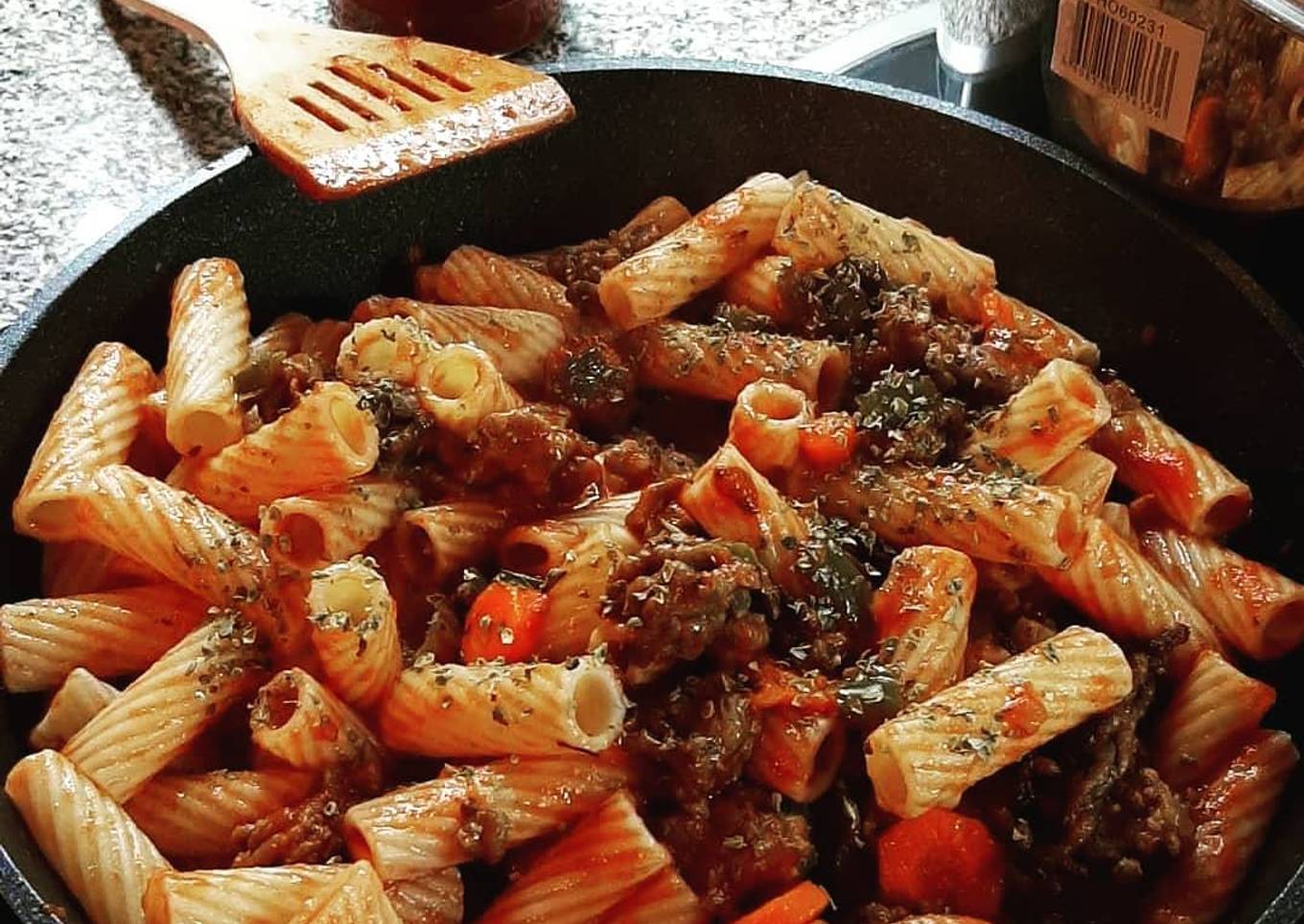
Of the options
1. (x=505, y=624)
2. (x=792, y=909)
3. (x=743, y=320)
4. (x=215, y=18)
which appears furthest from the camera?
(x=215, y=18)

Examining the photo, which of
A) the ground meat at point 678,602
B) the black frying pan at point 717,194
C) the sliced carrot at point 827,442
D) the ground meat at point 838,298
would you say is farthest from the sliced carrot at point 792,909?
the ground meat at point 838,298

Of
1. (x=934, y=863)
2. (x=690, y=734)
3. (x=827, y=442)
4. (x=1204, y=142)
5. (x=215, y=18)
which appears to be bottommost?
(x=934, y=863)

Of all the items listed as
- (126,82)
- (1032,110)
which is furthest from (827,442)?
(126,82)

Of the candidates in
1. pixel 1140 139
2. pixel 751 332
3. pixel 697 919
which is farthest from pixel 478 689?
pixel 1140 139

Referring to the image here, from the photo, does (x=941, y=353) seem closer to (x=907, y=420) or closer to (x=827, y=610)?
(x=907, y=420)

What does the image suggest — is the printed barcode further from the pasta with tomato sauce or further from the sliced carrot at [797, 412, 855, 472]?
the sliced carrot at [797, 412, 855, 472]

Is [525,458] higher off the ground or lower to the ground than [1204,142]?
lower

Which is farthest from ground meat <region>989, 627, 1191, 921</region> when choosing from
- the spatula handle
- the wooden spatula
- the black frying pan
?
the spatula handle

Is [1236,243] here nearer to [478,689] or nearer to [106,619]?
[478,689]
